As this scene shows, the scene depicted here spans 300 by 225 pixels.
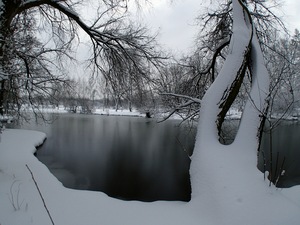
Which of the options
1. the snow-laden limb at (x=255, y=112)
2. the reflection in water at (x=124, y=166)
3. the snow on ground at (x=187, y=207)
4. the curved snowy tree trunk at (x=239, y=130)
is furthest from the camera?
the reflection in water at (x=124, y=166)

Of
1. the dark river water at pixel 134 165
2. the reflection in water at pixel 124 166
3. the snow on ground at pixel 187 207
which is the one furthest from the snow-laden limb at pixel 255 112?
the reflection in water at pixel 124 166

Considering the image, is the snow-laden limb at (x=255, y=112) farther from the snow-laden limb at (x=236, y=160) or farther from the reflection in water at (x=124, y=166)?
the reflection in water at (x=124, y=166)

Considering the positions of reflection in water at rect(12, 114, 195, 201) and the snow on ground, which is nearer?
the snow on ground

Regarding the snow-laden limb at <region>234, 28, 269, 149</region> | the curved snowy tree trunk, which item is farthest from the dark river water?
the snow-laden limb at <region>234, 28, 269, 149</region>

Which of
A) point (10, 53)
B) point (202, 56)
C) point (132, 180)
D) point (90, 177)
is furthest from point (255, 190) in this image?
point (90, 177)

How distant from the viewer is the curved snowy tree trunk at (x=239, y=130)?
3240 mm

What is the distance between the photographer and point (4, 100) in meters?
5.29

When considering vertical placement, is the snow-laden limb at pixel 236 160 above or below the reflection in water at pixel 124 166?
above

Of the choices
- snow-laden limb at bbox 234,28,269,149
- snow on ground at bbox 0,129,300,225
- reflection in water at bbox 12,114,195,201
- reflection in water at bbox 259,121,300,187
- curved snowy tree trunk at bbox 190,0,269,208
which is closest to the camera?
snow on ground at bbox 0,129,300,225

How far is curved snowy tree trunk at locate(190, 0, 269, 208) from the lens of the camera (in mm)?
3240

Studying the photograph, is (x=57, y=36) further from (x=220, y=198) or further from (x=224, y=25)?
(x=220, y=198)

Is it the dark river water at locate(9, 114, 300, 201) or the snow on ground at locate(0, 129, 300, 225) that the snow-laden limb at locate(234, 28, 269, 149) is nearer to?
the snow on ground at locate(0, 129, 300, 225)

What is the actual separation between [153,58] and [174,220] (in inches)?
155

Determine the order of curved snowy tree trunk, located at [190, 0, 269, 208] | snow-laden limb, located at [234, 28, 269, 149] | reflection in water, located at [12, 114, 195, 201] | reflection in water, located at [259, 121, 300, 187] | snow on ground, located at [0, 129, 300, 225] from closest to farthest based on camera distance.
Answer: snow on ground, located at [0, 129, 300, 225], curved snowy tree trunk, located at [190, 0, 269, 208], snow-laden limb, located at [234, 28, 269, 149], reflection in water, located at [12, 114, 195, 201], reflection in water, located at [259, 121, 300, 187]
